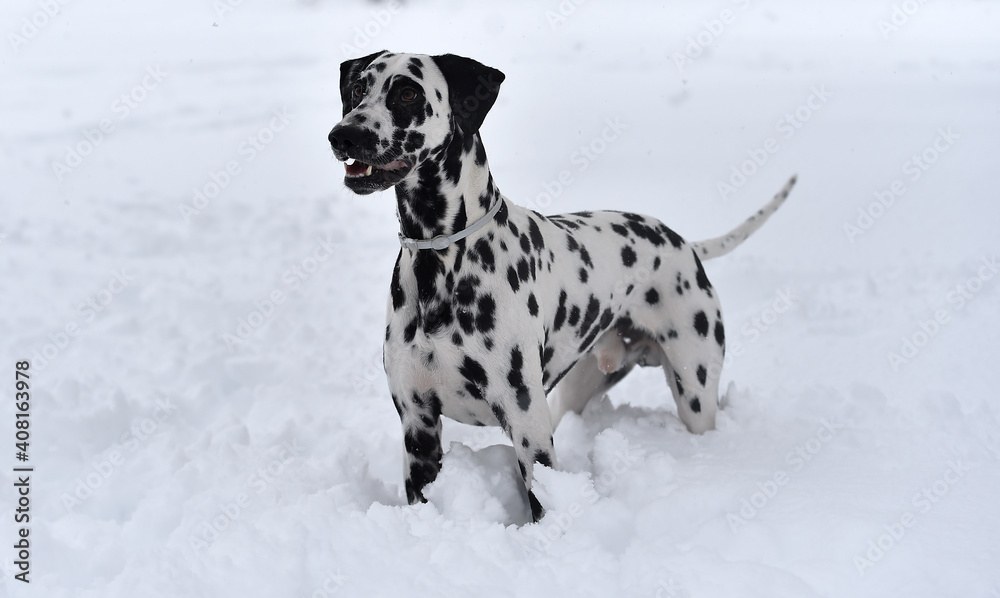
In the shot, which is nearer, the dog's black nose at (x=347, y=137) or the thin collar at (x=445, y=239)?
the dog's black nose at (x=347, y=137)

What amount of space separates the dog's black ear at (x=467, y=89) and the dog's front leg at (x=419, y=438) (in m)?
Result: 1.10

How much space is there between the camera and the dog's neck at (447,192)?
313 cm

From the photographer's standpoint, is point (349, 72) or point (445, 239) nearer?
point (445, 239)

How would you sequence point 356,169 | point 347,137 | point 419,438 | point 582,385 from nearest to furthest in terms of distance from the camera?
point 347,137 < point 356,169 < point 419,438 < point 582,385

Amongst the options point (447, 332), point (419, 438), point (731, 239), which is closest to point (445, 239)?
point (447, 332)

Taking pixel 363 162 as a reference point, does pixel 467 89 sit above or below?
above

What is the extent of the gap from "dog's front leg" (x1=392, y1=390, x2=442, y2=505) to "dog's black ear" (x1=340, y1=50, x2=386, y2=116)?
4.03 ft

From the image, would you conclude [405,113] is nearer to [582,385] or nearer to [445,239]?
[445,239]

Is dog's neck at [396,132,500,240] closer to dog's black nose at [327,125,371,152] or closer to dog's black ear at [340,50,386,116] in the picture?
dog's black nose at [327,125,371,152]

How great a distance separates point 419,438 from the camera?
11.4ft

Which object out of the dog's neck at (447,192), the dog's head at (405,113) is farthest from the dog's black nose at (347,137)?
the dog's neck at (447,192)

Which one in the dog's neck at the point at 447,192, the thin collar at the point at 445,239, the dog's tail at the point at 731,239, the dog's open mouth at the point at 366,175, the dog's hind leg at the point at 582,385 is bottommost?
the dog's hind leg at the point at 582,385

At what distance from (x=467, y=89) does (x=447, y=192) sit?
1.32ft

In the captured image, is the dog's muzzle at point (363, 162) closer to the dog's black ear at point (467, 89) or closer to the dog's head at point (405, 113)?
the dog's head at point (405, 113)
